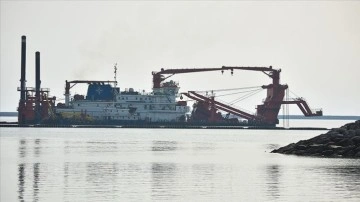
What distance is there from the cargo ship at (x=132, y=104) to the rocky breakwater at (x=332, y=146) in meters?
72.4

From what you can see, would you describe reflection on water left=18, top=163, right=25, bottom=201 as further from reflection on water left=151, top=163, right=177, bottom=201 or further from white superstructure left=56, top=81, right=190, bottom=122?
white superstructure left=56, top=81, right=190, bottom=122

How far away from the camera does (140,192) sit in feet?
103

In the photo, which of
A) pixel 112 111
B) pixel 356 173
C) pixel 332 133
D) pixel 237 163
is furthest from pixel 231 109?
pixel 356 173

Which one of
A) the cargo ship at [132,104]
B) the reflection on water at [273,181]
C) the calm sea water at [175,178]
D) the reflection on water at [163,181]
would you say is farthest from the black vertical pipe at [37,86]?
the reflection on water at [273,181]

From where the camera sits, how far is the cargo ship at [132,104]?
132 metres

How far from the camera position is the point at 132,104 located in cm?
13250

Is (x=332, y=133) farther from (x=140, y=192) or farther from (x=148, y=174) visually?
(x=140, y=192)

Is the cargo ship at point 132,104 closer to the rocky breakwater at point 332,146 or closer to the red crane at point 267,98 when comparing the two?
the red crane at point 267,98

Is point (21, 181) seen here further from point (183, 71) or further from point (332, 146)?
point (183, 71)

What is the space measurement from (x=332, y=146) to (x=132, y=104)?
262 ft

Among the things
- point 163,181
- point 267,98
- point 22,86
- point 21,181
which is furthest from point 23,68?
point 163,181

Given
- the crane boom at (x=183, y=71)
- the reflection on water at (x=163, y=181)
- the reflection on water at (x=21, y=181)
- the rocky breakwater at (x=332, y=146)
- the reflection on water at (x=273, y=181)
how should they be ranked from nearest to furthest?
the reflection on water at (x=21, y=181)
the reflection on water at (x=163, y=181)
the reflection on water at (x=273, y=181)
the rocky breakwater at (x=332, y=146)
the crane boom at (x=183, y=71)

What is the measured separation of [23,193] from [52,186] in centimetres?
234

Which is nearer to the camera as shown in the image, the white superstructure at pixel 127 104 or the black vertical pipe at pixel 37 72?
the white superstructure at pixel 127 104
